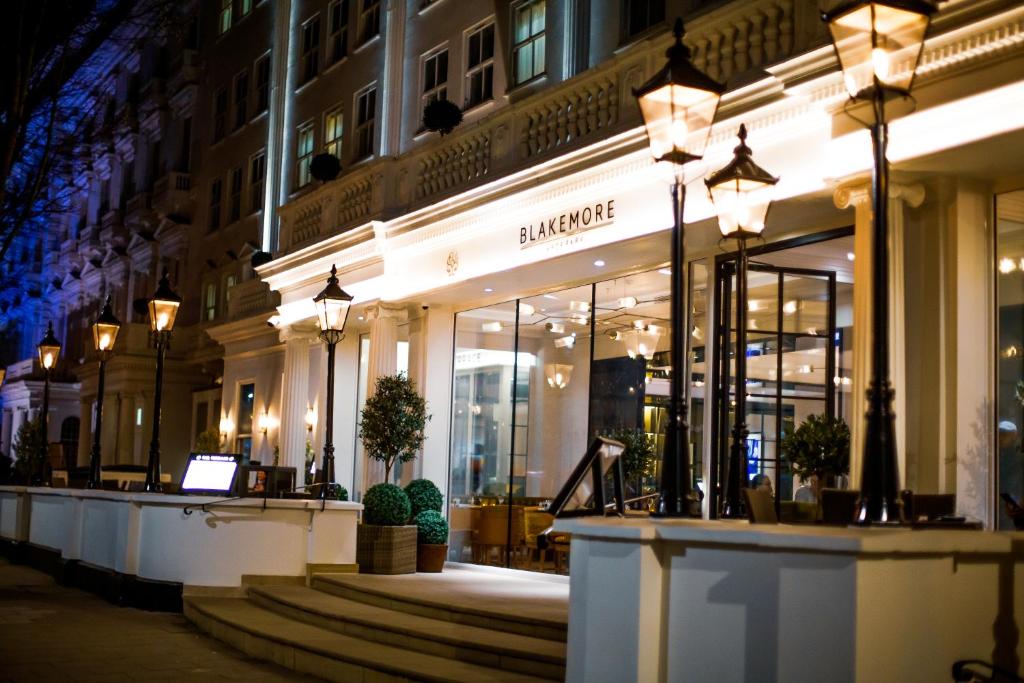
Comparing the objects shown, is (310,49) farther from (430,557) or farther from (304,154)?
(430,557)

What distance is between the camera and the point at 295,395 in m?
24.7

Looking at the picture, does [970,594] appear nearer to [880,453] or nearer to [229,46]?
[880,453]

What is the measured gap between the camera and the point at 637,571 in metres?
7.20

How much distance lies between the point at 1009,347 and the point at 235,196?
2391 centimetres

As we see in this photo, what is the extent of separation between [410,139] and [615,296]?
264 inches

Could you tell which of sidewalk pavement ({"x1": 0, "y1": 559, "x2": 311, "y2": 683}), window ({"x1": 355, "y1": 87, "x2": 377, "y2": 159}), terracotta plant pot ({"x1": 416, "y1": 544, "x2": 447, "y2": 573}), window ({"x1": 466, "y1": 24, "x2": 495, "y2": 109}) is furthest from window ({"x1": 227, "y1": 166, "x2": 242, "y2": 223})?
terracotta plant pot ({"x1": 416, "y1": 544, "x2": 447, "y2": 573})

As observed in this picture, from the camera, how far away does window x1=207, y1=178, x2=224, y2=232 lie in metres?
33.1

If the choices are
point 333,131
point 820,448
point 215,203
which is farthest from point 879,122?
point 215,203

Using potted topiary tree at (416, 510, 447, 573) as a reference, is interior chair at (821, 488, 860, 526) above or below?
above

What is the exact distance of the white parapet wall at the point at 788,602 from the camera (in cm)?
624

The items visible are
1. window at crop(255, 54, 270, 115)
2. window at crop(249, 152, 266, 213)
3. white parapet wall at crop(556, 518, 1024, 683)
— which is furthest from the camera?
window at crop(255, 54, 270, 115)

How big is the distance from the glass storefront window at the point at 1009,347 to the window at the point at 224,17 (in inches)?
1032

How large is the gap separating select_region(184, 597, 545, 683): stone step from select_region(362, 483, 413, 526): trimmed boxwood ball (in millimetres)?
2674

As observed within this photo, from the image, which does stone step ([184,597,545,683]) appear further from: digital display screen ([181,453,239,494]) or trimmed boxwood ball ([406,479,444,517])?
trimmed boxwood ball ([406,479,444,517])
